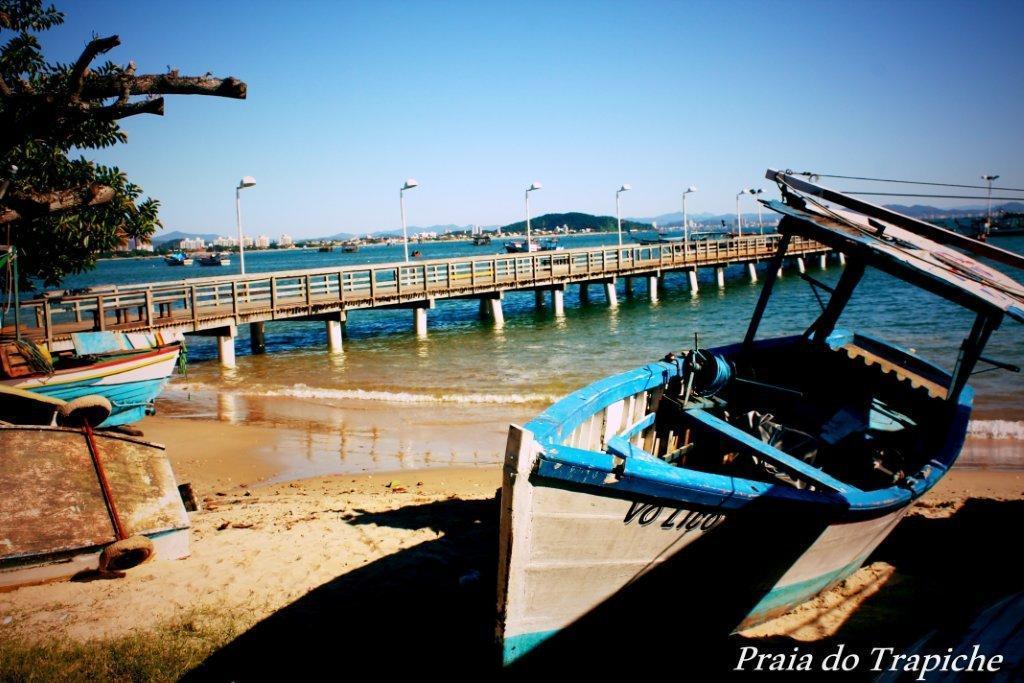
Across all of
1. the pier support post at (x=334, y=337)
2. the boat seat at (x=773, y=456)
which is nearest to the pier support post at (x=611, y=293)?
the pier support post at (x=334, y=337)

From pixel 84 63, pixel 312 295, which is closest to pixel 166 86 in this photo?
pixel 84 63

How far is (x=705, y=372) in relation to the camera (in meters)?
7.07

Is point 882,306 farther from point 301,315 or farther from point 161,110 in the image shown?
point 161,110

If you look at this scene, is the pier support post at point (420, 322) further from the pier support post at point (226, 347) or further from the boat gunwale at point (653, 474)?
the boat gunwale at point (653, 474)

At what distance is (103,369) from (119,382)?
46cm

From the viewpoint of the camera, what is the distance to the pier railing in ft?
60.4

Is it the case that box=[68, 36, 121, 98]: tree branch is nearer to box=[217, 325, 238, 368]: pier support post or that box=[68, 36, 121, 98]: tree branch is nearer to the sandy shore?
the sandy shore

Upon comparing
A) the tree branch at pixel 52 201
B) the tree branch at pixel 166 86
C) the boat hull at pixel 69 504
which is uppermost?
the tree branch at pixel 166 86

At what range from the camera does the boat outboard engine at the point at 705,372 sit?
272 inches

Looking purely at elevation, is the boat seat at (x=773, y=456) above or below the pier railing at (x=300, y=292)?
below

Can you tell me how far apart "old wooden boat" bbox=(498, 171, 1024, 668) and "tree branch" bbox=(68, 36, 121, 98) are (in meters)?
4.38

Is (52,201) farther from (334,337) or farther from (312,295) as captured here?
(312,295)

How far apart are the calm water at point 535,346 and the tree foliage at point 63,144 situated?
6389 millimetres

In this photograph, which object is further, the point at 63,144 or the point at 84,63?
the point at 63,144
